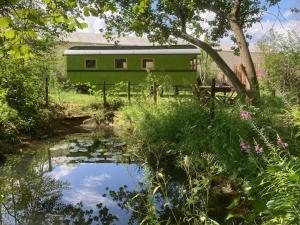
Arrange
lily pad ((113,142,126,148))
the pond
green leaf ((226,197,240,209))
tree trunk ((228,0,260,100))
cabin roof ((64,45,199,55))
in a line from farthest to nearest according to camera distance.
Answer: cabin roof ((64,45,199,55)) → tree trunk ((228,0,260,100)) → lily pad ((113,142,126,148)) → the pond → green leaf ((226,197,240,209))

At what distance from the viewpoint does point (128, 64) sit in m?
24.3

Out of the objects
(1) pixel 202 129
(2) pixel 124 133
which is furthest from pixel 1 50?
(2) pixel 124 133

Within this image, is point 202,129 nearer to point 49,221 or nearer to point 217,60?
point 49,221

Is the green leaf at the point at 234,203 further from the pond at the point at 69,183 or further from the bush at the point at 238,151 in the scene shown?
the pond at the point at 69,183

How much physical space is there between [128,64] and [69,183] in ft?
53.8

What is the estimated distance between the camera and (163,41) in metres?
15.0

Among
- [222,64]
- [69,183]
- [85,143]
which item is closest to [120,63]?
[222,64]

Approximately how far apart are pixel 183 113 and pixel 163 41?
18.4ft

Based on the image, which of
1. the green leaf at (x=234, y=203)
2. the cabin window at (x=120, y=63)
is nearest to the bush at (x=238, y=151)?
the green leaf at (x=234, y=203)

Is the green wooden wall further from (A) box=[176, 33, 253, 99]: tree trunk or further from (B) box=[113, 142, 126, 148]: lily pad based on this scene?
(B) box=[113, 142, 126, 148]: lily pad

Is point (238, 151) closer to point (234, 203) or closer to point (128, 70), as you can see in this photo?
point (234, 203)

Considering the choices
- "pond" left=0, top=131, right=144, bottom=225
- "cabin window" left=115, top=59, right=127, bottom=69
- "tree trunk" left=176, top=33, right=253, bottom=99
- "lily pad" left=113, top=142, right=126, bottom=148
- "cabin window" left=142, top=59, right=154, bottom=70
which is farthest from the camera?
"cabin window" left=115, top=59, right=127, bottom=69

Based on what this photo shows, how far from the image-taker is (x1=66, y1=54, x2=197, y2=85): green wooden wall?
23984 millimetres

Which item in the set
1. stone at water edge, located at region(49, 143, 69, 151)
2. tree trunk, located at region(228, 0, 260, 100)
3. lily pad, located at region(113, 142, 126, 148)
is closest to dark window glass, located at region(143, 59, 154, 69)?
tree trunk, located at region(228, 0, 260, 100)
